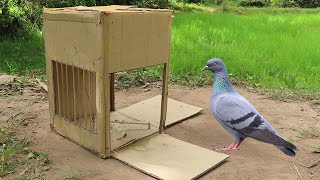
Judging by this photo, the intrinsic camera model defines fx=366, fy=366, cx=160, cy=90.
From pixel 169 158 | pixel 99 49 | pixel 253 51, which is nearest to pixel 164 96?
pixel 169 158

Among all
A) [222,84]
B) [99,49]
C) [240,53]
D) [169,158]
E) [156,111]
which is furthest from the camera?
[240,53]

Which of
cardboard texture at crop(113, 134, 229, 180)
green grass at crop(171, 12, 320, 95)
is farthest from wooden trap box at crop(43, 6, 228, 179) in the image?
green grass at crop(171, 12, 320, 95)

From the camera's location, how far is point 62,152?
2748 millimetres

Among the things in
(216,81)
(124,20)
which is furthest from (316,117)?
(124,20)

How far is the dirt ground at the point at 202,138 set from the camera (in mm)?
2479

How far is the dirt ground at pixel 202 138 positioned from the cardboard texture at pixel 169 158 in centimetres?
6

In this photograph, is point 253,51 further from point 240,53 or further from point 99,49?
point 99,49

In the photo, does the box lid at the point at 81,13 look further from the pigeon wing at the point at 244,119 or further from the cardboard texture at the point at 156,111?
the cardboard texture at the point at 156,111

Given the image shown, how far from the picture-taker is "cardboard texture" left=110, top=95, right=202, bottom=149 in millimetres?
3051

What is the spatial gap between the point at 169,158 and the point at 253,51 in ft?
13.6

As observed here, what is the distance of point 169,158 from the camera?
267 cm

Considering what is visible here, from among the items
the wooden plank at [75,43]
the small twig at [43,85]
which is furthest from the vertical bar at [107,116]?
the small twig at [43,85]

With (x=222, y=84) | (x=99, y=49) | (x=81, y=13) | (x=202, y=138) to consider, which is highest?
(x=81, y=13)

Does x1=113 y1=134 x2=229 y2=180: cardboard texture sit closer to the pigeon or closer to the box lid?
the pigeon
